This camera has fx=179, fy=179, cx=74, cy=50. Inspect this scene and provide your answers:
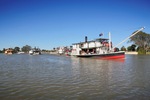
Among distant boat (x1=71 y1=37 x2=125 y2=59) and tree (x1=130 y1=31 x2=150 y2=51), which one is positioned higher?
tree (x1=130 y1=31 x2=150 y2=51)

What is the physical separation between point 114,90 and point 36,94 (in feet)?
18.6

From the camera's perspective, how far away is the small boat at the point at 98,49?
194ft

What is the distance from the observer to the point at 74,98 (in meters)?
11.3

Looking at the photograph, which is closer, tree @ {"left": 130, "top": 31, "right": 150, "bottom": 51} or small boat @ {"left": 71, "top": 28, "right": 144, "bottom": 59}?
small boat @ {"left": 71, "top": 28, "right": 144, "bottom": 59}

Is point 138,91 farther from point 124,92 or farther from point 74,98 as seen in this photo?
point 74,98

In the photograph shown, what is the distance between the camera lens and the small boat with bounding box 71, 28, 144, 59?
59.3 m

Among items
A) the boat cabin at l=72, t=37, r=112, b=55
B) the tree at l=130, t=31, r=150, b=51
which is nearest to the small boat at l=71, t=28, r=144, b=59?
the boat cabin at l=72, t=37, r=112, b=55

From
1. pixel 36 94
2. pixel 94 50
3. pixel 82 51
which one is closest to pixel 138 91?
pixel 36 94

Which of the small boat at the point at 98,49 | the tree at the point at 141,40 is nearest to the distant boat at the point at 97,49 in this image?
A: the small boat at the point at 98,49

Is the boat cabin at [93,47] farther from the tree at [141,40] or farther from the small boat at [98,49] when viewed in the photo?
the tree at [141,40]

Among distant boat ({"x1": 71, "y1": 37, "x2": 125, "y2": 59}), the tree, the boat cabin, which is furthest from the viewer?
the tree

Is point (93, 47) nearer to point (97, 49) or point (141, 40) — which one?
point (97, 49)

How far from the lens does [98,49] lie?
240ft

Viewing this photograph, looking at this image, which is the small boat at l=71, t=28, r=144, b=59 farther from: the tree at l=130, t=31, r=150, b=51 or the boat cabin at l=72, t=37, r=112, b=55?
the tree at l=130, t=31, r=150, b=51
